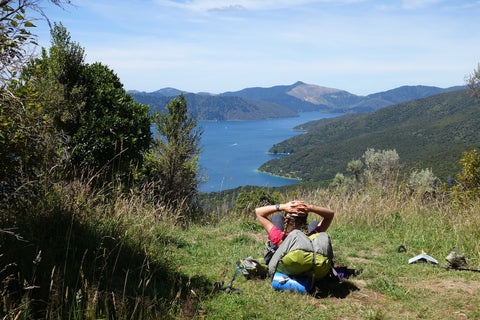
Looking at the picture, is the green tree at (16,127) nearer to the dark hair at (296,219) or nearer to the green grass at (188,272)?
the green grass at (188,272)

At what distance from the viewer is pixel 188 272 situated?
3.95 m

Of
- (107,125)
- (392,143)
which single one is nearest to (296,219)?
(107,125)

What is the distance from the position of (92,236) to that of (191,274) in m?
1.15

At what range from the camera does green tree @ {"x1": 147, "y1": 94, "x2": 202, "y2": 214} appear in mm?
13656

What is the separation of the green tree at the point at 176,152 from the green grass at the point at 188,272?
8.12 m

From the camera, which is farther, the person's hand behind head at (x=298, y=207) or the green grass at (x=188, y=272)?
the person's hand behind head at (x=298, y=207)

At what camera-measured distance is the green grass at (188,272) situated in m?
2.50

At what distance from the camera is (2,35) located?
2607 mm

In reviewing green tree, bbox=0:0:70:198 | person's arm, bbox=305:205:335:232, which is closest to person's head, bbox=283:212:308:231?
person's arm, bbox=305:205:335:232

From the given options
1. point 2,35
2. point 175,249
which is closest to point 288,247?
point 175,249

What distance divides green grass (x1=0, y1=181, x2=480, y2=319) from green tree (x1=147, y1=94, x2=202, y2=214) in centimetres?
812

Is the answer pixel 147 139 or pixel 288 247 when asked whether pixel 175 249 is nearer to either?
pixel 288 247

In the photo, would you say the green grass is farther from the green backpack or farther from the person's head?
the person's head

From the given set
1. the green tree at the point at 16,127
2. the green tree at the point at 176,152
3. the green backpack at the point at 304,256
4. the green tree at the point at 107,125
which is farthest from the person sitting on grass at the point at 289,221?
the green tree at the point at 176,152
